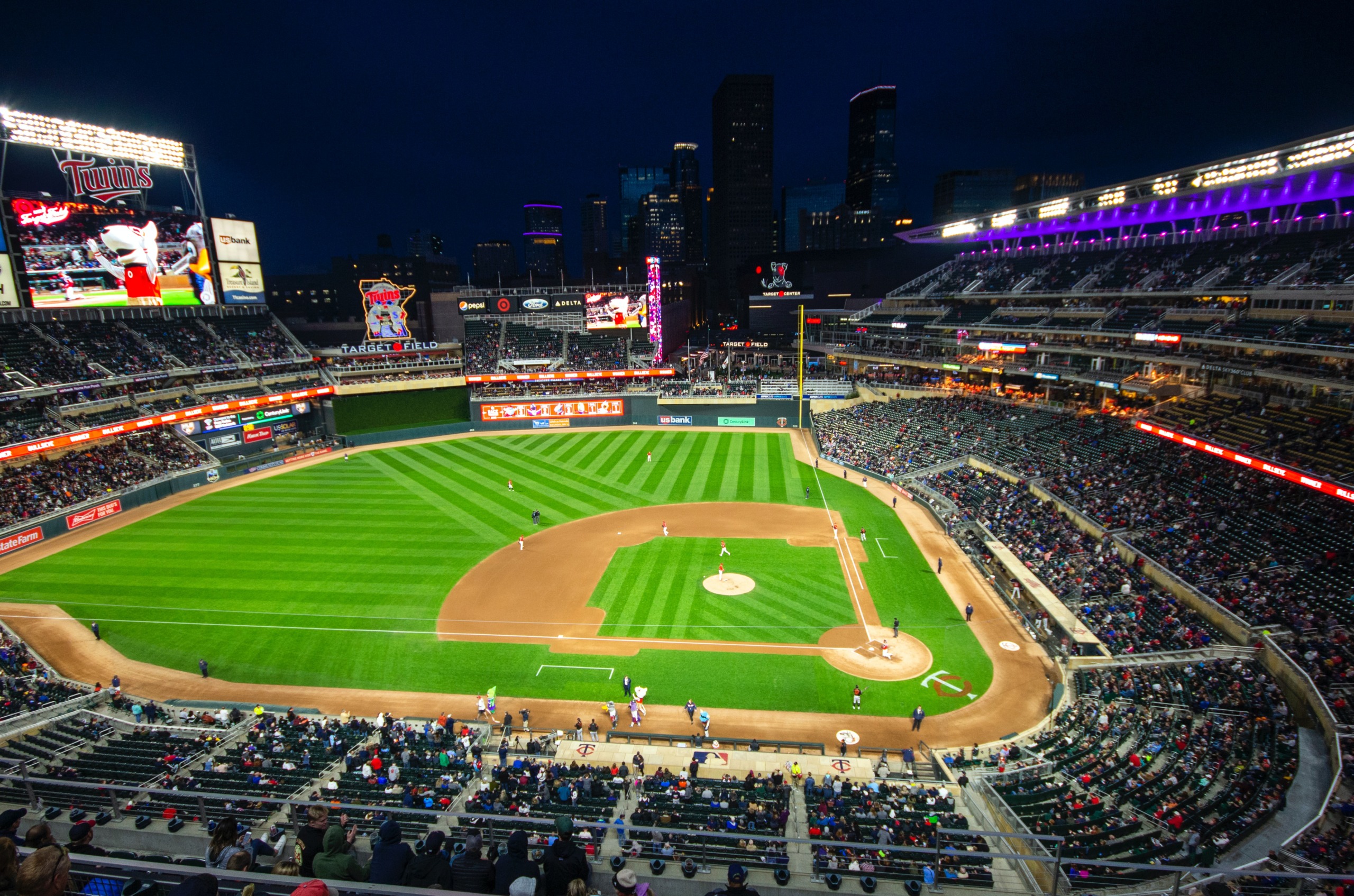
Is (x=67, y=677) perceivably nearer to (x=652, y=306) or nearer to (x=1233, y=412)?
(x=1233, y=412)

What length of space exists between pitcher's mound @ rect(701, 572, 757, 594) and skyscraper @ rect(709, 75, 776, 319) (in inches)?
5092

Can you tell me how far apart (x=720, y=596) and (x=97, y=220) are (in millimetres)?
50105

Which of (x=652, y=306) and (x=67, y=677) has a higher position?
(x=652, y=306)

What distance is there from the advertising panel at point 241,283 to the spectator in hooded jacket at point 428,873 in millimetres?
62343

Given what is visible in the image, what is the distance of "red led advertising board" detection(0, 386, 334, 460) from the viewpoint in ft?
121

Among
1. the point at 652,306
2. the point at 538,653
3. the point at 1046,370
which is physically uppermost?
the point at 652,306

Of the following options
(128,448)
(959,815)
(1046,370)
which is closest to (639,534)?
(959,815)

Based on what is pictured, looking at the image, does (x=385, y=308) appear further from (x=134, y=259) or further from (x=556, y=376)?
(x=134, y=259)

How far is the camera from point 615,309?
66.2 m

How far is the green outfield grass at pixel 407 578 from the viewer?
71.8 ft

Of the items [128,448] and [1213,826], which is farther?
[128,448]

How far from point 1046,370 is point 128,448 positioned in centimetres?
6270

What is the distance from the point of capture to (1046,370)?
46500mm

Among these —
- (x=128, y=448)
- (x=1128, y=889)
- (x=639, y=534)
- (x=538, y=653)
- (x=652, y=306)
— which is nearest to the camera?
(x=1128, y=889)
